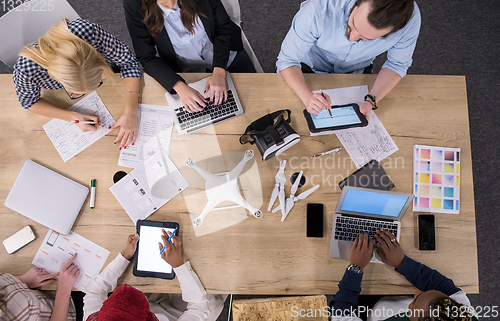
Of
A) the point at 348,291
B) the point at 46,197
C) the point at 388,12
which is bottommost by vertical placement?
the point at 348,291

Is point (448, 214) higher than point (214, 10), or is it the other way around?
point (214, 10)

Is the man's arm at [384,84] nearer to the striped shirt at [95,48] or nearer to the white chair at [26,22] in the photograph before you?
the striped shirt at [95,48]

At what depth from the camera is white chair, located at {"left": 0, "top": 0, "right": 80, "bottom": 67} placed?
1.23 m

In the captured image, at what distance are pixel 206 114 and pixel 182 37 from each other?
0.42m

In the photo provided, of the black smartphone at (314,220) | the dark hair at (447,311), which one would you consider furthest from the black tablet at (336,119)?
the dark hair at (447,311)

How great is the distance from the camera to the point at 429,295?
39.5 inches

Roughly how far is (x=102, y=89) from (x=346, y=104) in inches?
42.6

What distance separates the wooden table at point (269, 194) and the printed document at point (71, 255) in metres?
0.03

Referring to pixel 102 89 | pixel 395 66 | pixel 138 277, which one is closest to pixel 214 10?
pixel 102 89

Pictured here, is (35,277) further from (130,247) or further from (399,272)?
(399,272)

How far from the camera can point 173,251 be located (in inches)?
43.8

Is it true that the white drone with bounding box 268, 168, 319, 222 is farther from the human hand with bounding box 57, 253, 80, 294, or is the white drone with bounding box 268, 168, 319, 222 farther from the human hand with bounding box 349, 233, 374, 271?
the human hand with bounding box 57, 253, 80, 294

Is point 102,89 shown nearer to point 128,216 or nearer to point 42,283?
point 128,216

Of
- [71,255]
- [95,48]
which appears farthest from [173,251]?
[95,48]
